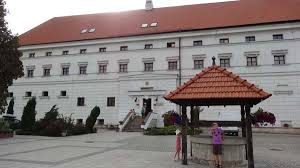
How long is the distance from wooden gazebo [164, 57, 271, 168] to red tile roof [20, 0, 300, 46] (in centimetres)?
2563

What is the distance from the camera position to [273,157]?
15.1 metres

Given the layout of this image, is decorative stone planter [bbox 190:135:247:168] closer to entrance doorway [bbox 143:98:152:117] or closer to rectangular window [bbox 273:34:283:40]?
entrance doorway [bbox 143:98:152:117]

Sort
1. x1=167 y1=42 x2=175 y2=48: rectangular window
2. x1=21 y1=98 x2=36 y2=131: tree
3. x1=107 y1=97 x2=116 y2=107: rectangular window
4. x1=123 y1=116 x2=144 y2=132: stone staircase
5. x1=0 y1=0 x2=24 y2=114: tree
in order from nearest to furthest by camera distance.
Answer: x1=0 y1=0 x2=24 y2=114: tree < x1=21 y1=98 x2=36 y2=131: tree < x1=123 y1=116 x2=144 y2=132: stone staircase < x1=167 y1=42 x2=175 y2=48: rectangular window < x1=107 y1=97 x2=116 y2=107: rectangular window

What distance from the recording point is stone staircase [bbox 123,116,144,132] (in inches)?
1351

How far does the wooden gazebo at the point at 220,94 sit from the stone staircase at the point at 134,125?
2107 cm

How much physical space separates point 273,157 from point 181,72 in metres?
24.1

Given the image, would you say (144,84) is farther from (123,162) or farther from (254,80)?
(123,162)

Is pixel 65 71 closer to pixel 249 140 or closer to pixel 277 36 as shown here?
pixel 277 36

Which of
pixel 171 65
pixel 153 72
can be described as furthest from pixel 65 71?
pixel 171 65

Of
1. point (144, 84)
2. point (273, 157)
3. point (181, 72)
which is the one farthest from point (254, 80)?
point (273, 157)

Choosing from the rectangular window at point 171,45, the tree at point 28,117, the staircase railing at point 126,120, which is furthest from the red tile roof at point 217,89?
the rectangular window at point 171,45

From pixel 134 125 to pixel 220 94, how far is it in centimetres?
2394

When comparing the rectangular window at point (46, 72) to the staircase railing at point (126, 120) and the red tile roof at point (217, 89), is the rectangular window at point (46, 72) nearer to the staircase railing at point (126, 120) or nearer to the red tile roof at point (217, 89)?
the staircase railing at point (126, 120)

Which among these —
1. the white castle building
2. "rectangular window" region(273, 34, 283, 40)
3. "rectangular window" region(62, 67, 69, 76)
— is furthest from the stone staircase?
"rectangular window" region(273, 34, 283, 40)
